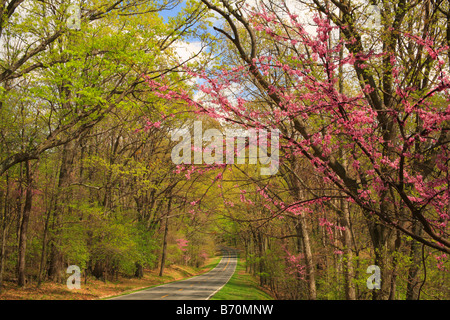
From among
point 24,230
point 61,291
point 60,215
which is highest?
point 60,215

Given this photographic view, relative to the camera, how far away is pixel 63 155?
1420 centimetres

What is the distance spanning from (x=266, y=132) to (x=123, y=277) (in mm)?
21896

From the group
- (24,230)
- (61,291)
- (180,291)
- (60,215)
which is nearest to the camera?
(24,230)

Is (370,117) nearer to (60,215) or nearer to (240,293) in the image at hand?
(60,215)

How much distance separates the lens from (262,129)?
3.33 meters

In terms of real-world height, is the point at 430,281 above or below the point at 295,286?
above

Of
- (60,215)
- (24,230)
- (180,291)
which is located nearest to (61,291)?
(24,230)

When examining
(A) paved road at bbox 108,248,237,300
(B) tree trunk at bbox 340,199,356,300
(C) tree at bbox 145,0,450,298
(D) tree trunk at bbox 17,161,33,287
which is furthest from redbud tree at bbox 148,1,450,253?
(A) paved road at bbox 108,248,237,300

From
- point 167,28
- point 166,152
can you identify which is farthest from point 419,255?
point 166,152

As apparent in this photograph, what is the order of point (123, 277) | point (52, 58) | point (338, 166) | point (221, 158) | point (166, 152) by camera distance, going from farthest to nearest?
point (123, 277) < point (166, 152) < point (52, 58) < point (221, 158) < point (338, 166)

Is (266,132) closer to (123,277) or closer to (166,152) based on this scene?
(166,152)

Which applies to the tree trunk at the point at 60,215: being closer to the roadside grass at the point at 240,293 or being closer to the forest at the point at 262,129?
the forest at the point at 262,129

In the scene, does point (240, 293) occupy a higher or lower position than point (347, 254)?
lower

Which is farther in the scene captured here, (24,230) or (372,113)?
(24,230)
